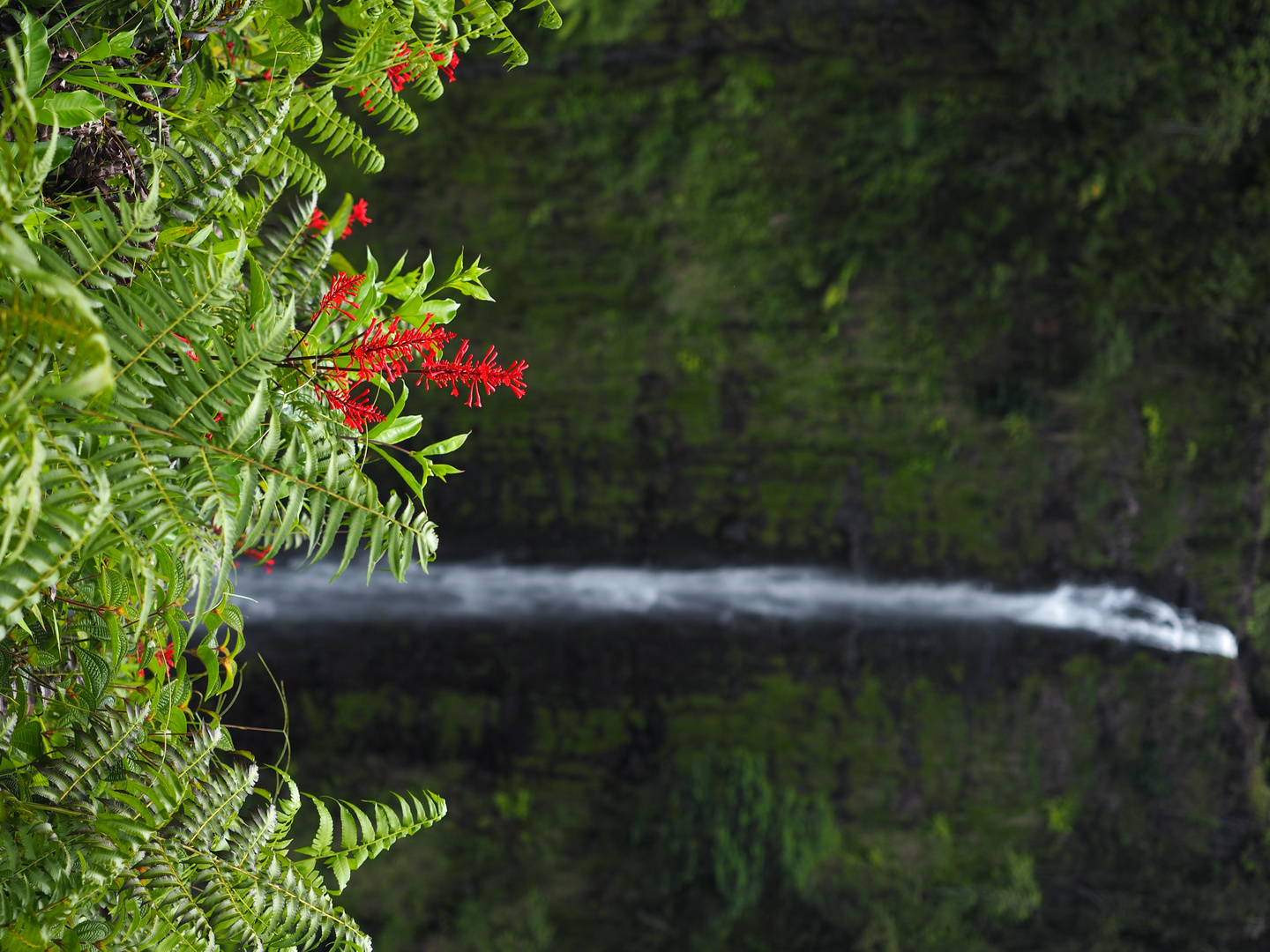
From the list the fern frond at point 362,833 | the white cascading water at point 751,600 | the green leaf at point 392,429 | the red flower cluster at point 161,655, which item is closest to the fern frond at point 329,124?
the green leaf at point 392,429

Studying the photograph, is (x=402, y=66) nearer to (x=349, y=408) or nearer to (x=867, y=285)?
(x=349, y=408)

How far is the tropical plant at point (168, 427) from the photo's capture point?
1158 millimetres

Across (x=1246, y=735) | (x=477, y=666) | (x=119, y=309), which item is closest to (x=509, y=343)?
(x=477, y=666)

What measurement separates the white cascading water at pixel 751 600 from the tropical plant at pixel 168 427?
3.80 meters

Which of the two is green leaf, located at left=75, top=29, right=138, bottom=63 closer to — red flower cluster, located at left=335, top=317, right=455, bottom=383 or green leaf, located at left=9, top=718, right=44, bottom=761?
red flower cluster, located at left=335, top=317, right=455, bottom=383

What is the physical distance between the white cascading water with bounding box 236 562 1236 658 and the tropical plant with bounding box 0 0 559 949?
3.80 m

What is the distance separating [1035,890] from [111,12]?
7.04 metres

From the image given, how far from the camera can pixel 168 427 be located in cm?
120

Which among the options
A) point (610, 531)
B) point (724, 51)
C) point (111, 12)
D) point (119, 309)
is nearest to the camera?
point (119, 309)

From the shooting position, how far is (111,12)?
154 centimetres

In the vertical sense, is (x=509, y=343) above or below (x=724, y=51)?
below

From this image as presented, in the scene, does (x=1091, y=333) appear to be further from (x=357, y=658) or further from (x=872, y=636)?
(x=357, y=658)

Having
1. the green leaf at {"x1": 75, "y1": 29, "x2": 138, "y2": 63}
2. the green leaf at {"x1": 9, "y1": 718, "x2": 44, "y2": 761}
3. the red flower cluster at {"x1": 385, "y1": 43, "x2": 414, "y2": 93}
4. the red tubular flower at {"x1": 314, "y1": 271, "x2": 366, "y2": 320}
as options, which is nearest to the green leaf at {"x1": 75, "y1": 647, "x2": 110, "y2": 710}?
the green leaf at {"x1": 9, "y1": 718, "x2": 44, "y2": 761}

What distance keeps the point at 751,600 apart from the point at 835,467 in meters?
1.22
